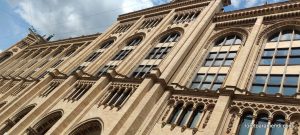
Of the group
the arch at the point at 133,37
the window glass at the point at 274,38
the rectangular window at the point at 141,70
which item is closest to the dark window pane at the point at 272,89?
the window glass at the point at 274,38

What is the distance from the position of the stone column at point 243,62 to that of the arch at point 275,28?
515mm

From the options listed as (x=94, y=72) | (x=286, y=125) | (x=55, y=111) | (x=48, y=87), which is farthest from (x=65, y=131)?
(x=286, y=125)

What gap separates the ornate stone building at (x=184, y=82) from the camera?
19.6m

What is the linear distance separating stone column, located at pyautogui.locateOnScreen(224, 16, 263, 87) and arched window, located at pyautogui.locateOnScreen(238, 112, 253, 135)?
2691 mm

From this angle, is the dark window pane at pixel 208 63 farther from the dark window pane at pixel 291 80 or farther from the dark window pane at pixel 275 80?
the dark window pane at pixel 291 80

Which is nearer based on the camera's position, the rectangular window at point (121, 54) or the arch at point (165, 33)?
the arch at point (165, 33)

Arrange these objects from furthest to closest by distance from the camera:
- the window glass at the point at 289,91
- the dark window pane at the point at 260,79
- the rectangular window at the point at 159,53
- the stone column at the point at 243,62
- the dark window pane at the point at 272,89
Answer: the rectangular window at the point at 159,53 < the dark window pane at the point at 260,79 < the stone column at the point at 243,62 < the dark window pane at the point at 272,89 < the window glass at the point at 289,91

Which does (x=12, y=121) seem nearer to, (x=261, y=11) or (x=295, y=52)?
(x=261, y=11)

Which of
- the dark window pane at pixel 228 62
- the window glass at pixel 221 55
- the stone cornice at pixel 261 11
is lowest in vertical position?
the dark window pane at pixel 228 62

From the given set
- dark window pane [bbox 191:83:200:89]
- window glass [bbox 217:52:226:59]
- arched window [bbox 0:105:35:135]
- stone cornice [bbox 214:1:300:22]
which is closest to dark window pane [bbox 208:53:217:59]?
window glass [bbox 217:52:226:59]

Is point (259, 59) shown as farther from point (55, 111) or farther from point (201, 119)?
point (55, 111)

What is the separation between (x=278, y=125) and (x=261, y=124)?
1.01 m

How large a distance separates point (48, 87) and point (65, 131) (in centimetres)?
1385

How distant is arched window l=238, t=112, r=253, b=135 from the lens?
18172 mm
